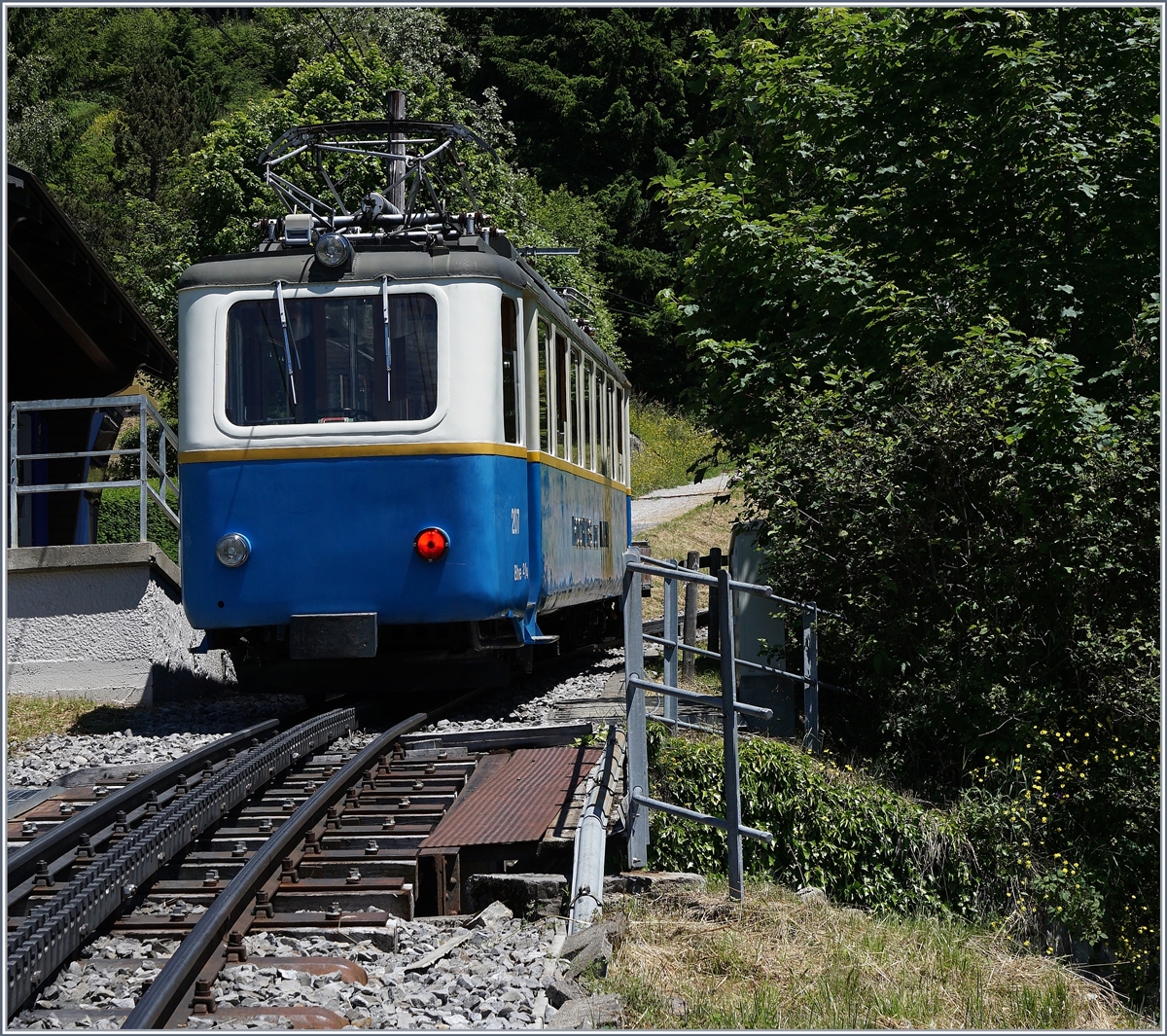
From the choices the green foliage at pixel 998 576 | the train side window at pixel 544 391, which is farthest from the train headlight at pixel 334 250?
the green foliage at pixel 998 576

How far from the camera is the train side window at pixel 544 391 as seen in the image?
9.98 metres

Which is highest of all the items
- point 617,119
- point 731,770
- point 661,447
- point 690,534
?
point 617,119

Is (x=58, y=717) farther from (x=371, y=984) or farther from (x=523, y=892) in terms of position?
(x=371, y=984)

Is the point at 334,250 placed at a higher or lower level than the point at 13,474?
higher

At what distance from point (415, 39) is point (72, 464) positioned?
23.5 meters

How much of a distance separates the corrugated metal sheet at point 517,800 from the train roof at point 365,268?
11.0 ft

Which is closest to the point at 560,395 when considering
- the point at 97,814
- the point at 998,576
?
the point at 998,576

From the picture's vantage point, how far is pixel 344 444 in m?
8.89

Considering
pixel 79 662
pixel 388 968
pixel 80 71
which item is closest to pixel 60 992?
pixel 388 968

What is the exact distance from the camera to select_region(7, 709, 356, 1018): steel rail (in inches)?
157

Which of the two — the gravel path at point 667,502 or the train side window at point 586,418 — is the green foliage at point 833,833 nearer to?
the train side window at point 586,418

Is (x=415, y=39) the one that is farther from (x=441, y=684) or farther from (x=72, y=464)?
(x=441, y=684)

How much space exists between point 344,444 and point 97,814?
3.64m

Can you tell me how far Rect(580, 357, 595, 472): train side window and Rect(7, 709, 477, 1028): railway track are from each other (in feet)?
16.6
